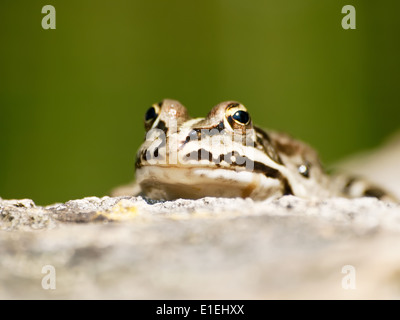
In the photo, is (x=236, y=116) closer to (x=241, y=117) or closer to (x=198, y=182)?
(x=241, y=117)

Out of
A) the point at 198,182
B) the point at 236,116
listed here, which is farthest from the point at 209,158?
the point at 236,116

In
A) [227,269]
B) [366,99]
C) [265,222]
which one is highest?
[366,99]

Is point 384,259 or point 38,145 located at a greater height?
point 38,145

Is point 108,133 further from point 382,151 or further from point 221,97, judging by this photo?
point 382,151

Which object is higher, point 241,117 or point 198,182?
point 241,117

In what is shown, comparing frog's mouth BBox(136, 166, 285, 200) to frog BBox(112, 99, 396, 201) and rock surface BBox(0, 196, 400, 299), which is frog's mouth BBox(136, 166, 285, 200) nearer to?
frog BBox(112, 99, 396, 201)
